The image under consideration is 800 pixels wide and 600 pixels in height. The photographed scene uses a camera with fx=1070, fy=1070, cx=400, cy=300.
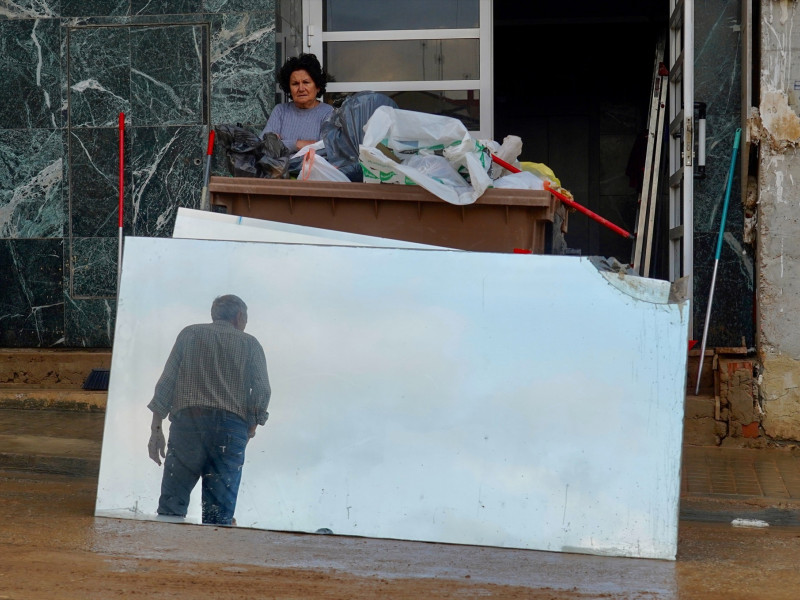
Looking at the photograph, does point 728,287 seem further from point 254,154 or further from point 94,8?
point 94,8

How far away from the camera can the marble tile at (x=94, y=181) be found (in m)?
7.78

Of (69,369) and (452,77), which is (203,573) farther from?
(452,77)

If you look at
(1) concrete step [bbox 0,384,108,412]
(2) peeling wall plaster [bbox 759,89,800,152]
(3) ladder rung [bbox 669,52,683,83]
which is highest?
(3) ladder rung [bbox 669,52,683,83]

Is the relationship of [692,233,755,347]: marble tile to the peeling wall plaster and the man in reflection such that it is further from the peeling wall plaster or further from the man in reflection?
the man in reflection

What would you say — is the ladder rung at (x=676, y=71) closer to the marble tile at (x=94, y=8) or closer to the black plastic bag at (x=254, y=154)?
the black plastic bag at (x=254, y=154)

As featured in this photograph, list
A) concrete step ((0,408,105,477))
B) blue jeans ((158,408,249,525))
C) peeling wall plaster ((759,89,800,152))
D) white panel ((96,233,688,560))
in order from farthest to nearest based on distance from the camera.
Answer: peeling wall plaster ((759,89,800,152)) < concrete step ((0,408,105,477)) < blue jeans ((158,408,249,525)) < white panel ((96,233,688,560))

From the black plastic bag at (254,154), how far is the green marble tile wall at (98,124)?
220 centimetres

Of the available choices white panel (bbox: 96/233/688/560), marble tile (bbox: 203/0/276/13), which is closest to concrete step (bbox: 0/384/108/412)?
marble tile (bbox: 203/0/276/13)

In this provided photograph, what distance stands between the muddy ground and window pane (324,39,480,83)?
14.1ft

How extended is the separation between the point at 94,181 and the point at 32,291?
3.09 ft

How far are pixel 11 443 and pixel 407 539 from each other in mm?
3295

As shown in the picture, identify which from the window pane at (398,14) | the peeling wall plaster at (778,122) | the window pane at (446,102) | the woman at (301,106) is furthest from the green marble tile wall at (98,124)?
the peeling wall plaster at (778,122)

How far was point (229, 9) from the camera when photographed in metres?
7.58

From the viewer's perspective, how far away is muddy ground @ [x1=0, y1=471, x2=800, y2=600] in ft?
11.8
